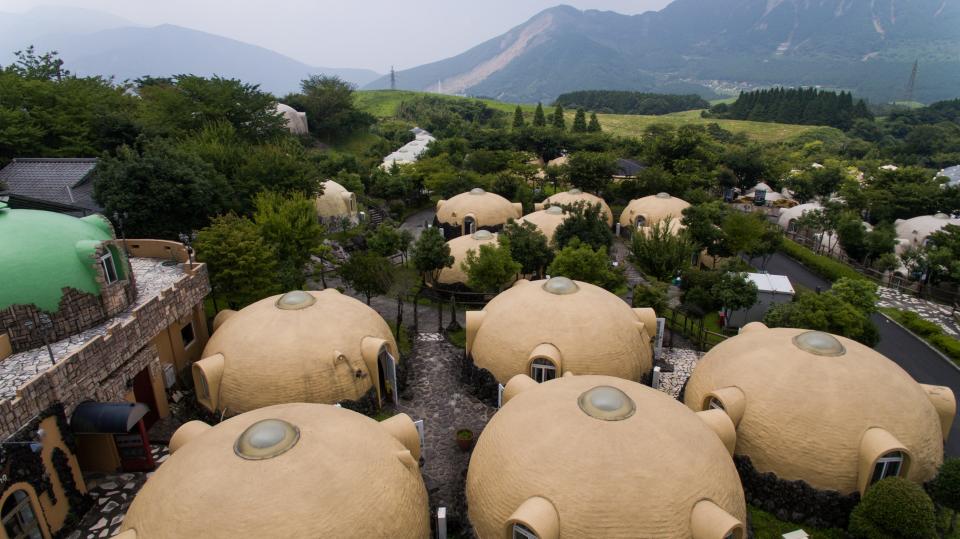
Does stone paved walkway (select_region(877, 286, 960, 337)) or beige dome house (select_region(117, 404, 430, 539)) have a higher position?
beige dome house (select_region(117, 404, 430, 539))

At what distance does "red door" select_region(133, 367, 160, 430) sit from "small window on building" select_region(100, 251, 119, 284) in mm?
3719

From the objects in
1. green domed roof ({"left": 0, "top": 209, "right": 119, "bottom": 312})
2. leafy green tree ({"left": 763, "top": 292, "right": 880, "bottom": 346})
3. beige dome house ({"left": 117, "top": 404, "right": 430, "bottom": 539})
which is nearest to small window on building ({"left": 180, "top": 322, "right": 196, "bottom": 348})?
green domed roof ({"left": 0, "top": 209, "right": 119, "bottom": 312})

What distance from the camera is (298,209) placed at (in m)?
31.7

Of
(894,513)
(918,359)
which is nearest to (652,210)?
(918,359)

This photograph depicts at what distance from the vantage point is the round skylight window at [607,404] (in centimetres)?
1477

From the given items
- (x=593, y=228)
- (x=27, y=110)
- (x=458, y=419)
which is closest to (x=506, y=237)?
(x=593, y=228)

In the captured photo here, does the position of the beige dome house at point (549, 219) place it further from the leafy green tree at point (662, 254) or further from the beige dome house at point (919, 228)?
the beige dome house at point (919, 228)

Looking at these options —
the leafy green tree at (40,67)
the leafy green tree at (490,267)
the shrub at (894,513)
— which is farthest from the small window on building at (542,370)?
the leafy green tree at (40,67)

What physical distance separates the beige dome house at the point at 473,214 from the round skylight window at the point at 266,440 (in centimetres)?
3224

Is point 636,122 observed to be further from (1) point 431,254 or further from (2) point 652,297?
(2) point 652,297

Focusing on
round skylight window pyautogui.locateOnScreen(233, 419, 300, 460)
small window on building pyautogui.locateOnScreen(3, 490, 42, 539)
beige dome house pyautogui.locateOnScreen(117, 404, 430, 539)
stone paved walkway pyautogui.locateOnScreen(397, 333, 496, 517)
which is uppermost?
round skylight window pyautogui.locateOnScreen(233, 419, 300, 460)

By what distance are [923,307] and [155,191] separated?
47217mm

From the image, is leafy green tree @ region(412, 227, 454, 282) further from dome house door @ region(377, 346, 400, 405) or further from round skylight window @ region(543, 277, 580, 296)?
dome house door @ region(377, 346, 400, 405)

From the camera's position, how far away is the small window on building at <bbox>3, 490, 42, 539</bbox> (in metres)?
14.3
